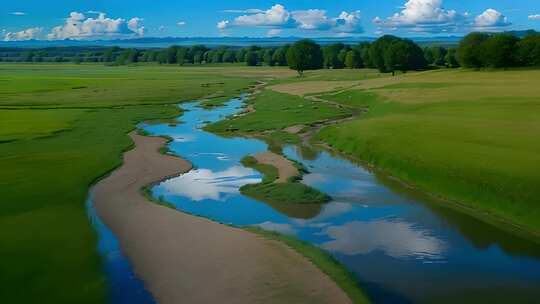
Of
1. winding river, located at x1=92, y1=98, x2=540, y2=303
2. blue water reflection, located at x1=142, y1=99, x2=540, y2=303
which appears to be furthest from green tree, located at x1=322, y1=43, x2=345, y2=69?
blue water reflection, located at x1=142, y1=99, x2=540, y2=303

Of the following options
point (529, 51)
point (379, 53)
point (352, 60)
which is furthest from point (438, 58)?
point (529, 51)

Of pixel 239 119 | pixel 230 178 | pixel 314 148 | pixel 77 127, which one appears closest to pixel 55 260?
pixel 230 178

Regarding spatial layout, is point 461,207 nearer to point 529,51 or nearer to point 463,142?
point 463,142

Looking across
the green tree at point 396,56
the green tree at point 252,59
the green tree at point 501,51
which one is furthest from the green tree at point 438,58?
the green tree at point 252,59

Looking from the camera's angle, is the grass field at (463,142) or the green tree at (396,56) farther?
the green tree at (396,56)

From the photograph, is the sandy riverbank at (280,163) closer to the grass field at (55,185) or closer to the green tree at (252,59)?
the grass field at (55,185)

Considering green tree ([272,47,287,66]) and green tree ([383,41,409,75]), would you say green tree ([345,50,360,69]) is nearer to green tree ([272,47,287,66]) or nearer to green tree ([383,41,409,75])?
green tree ([383,41,409,75])
